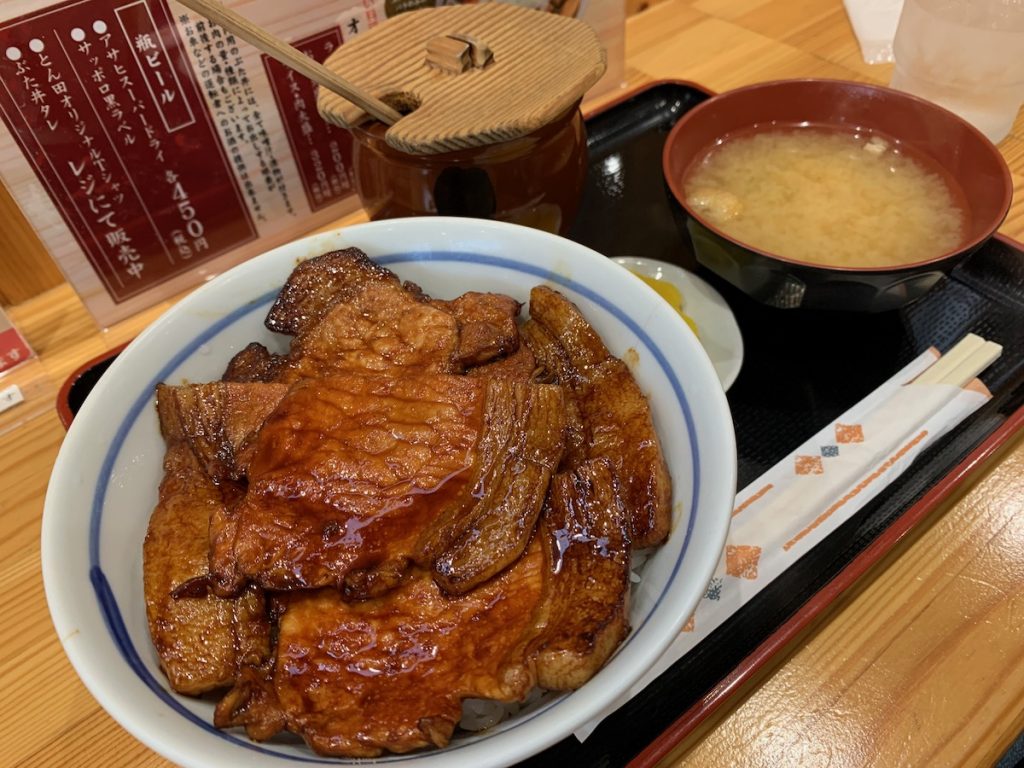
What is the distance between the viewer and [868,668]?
4.54 ft

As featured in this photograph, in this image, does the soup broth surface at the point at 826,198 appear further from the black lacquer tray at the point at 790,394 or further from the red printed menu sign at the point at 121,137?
the red printed menu sign at the point at 121,137

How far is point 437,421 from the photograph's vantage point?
46.8 inches

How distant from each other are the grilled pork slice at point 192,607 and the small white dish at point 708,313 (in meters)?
1.14

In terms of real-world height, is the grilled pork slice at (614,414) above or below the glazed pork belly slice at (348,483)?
below

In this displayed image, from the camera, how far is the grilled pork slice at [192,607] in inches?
43.0

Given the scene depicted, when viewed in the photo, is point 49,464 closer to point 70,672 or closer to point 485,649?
point 70,672

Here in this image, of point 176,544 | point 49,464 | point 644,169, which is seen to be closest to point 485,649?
point 176,544

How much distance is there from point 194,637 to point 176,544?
16 cm

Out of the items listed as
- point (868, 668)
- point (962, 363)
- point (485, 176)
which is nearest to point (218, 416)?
point (485, 176)

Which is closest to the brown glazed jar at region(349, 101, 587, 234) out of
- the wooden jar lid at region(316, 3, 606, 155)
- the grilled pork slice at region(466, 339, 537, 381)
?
the wooden jar lid at region(316, 3, 606, 155)

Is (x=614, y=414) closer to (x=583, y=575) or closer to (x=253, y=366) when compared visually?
(x=583, y=575)

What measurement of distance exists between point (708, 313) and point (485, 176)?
0.72 meters

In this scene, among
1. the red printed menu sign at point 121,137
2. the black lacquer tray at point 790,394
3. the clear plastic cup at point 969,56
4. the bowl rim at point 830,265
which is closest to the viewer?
the black lacquer tray at point 790,394

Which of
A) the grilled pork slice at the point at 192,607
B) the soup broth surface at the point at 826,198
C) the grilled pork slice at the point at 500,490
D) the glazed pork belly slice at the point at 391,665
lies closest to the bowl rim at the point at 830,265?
the soup broth surface at the point at 826,198
